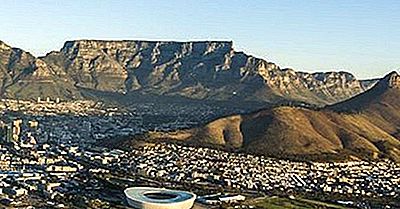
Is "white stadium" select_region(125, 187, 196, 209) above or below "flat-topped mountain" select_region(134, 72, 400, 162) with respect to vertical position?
below

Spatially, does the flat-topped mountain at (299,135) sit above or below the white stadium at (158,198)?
above

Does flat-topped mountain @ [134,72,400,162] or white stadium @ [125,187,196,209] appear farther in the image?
flat-topped mountain @ [134,72,400,162]

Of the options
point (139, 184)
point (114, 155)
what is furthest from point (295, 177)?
point (114, 155)

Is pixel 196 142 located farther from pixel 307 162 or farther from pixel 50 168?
pixel 50 168

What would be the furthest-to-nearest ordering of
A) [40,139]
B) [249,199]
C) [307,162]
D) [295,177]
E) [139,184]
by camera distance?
1. [40,139]
2. [307,162]
3. [295,177]
4. [139,184]
5. [249,199]

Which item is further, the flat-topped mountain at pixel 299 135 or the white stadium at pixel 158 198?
the flat-topped mountain at pixel 299 135
